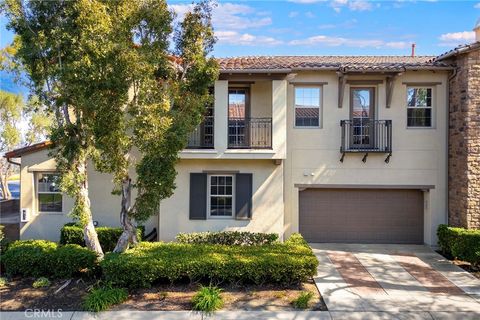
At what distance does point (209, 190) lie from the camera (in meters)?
11.4

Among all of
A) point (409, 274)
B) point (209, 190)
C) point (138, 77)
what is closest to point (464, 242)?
point (409, 274)

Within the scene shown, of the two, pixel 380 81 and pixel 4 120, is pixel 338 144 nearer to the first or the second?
pixel 380 81

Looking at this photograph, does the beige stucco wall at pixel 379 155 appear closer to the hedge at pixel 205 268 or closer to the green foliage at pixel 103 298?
the hedge at pixel 205 268

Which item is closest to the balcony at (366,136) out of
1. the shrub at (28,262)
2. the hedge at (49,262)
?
the hedge at (49,262)

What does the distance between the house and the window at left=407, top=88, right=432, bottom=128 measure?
0.11 ft

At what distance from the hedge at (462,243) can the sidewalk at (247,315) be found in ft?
10.1

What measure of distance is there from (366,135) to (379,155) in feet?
2.65

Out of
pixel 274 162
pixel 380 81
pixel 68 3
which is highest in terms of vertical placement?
pixel 68 3

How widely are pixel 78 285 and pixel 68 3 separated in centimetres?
628

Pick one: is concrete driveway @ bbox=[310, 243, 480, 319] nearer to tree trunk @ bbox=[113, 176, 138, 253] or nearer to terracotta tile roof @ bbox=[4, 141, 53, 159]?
tree trunk @ bbox=[113, 176, 138, 253]

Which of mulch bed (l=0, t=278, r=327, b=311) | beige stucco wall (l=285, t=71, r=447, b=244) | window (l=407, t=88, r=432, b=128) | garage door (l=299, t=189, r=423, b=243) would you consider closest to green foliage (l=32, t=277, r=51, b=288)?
mulch bed (l=0, t=278, r=327, b=311)

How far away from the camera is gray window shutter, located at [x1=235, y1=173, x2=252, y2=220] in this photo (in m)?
11.1

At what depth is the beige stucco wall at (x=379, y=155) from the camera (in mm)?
11547

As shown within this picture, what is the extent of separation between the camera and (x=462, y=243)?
9.52 metres
